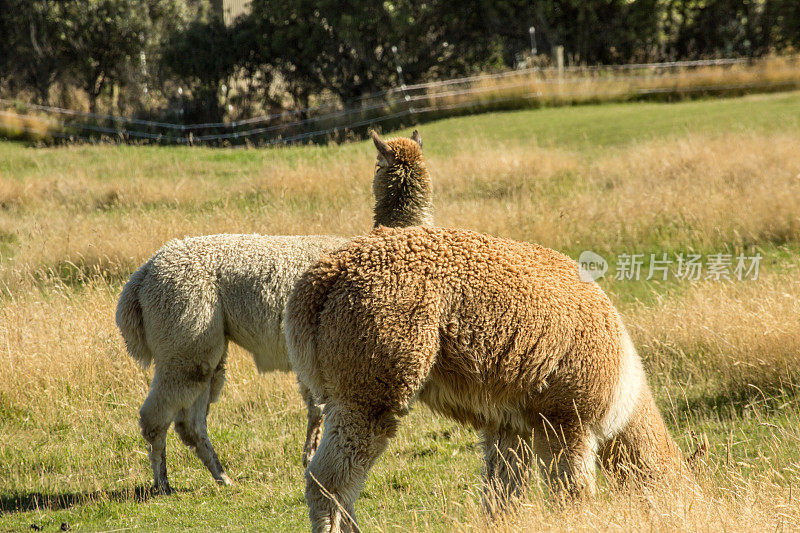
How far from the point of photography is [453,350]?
11.6ft

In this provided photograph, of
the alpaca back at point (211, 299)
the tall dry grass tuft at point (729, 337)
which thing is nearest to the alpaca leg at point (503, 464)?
the alpaca back at point (211, 299)

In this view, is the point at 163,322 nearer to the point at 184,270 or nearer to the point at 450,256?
the point at 184,270

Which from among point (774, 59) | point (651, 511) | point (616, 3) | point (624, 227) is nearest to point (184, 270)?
point (651, 511)

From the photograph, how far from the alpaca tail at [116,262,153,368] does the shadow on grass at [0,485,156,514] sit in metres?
0.93

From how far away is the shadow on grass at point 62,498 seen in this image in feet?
18.4

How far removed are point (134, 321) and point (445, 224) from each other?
5.96m

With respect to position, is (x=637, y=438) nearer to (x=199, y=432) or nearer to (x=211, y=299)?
(x=211, y=299)

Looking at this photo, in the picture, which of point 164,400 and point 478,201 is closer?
point 164,400

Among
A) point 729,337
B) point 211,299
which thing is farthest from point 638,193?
point 211,299

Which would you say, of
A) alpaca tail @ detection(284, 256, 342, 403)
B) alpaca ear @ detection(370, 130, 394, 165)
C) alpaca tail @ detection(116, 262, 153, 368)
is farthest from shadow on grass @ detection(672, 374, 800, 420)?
alpaca tail @ detection(116, 262, 153, 368)

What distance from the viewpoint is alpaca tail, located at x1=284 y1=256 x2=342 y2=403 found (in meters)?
3.60

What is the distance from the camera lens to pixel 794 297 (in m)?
7.04

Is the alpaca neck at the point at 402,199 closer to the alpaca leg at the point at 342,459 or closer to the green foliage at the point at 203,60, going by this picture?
the alpaca leg at the point at 342,459

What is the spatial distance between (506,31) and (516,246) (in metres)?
24.7
